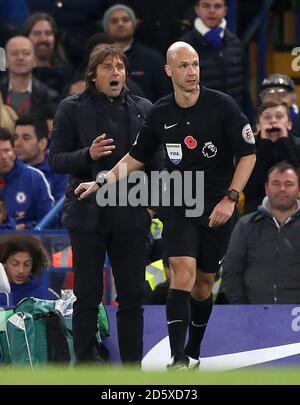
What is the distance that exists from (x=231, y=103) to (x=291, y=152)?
9.86ft

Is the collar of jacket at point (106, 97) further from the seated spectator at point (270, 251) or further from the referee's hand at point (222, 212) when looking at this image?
the seated spectator at point (270, 251)

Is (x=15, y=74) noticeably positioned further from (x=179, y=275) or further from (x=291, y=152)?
(x=179, y=275)

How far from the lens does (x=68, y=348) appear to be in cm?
1048

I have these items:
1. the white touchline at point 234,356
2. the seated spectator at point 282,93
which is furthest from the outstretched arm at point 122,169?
the seated spectator at point 282,93

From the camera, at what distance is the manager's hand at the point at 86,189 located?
975 centimetres

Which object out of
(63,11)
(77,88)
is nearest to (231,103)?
(77,88)

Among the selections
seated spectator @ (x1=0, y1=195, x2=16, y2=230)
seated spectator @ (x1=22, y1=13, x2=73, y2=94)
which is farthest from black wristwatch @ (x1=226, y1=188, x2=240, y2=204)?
seated spectator @ (x1=22, y1=13, x2=73, y2=94)

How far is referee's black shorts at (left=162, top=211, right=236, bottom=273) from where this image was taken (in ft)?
32.7

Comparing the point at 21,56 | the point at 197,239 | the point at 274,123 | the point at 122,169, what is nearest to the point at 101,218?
the point at 122,169

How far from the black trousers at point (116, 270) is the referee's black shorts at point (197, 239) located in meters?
0.17

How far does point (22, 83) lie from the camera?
14531 millimetres

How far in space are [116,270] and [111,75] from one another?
1.21 meters

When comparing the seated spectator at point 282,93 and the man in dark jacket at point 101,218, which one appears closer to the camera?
the man in dark jacket at point 101,218
